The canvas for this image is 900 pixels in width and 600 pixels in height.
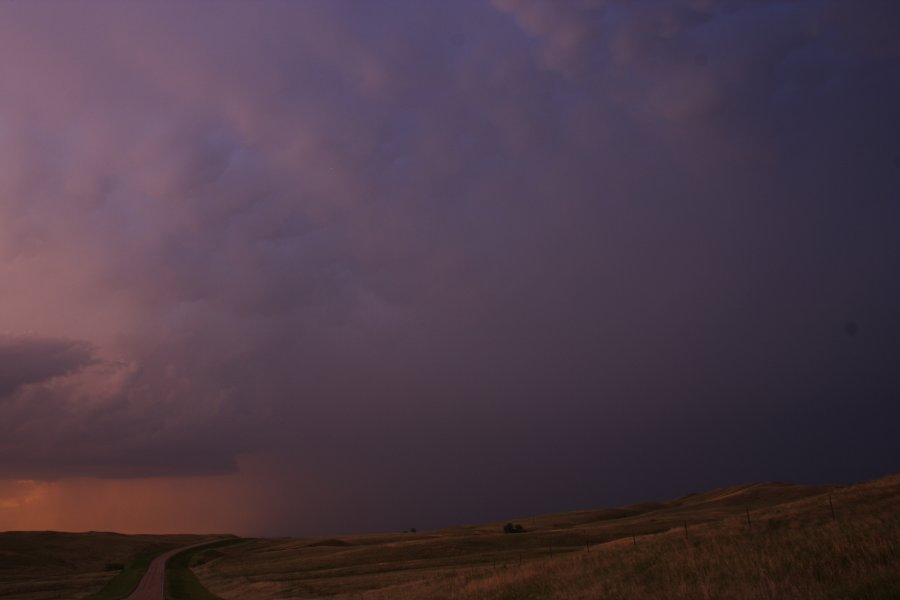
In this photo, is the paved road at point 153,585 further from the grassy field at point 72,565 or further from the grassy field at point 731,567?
the grassy field at point 731,567

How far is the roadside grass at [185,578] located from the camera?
53.9m

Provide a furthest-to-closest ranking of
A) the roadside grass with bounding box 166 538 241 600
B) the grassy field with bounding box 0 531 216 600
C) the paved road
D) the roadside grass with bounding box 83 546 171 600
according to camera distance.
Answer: the grassy field with bounding box 0 531 216 600 < the roadside grass with bounding box 83 546 171 600 < the paved road < the roadside grass with bounding box 166 538 241 600

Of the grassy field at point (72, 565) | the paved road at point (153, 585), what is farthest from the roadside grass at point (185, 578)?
the grassy field at point (72, 565)

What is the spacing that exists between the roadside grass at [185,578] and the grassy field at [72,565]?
408cm

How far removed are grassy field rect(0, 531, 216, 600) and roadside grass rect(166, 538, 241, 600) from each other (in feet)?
13.4

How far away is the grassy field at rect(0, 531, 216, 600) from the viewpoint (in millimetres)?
66650

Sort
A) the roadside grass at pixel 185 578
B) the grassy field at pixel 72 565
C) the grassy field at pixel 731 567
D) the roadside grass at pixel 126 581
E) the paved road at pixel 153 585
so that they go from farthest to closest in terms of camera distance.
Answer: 1. the grassy field at pixel 72 565
2. the roadside grass at pixel 126 581
3. the paved road at pixel 153 585
4. the roadside grass at pixel 185 578
5. the grassy field at pixel 731 567

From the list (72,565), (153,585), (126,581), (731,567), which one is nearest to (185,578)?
(126,581)

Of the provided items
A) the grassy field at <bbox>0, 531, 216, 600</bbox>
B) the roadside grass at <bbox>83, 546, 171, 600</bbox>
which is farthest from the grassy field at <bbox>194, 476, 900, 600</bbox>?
the grassy field at <bbox>0, 531, 216, 600</bbox>

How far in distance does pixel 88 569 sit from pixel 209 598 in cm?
7173

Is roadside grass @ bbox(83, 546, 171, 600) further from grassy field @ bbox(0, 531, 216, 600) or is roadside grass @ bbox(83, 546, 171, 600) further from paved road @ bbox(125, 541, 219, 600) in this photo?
paved road @ bbox(125, 541, 219, 600)

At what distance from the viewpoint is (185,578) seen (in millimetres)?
75125

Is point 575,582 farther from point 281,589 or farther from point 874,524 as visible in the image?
point 281,589

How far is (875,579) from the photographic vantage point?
1725cm
